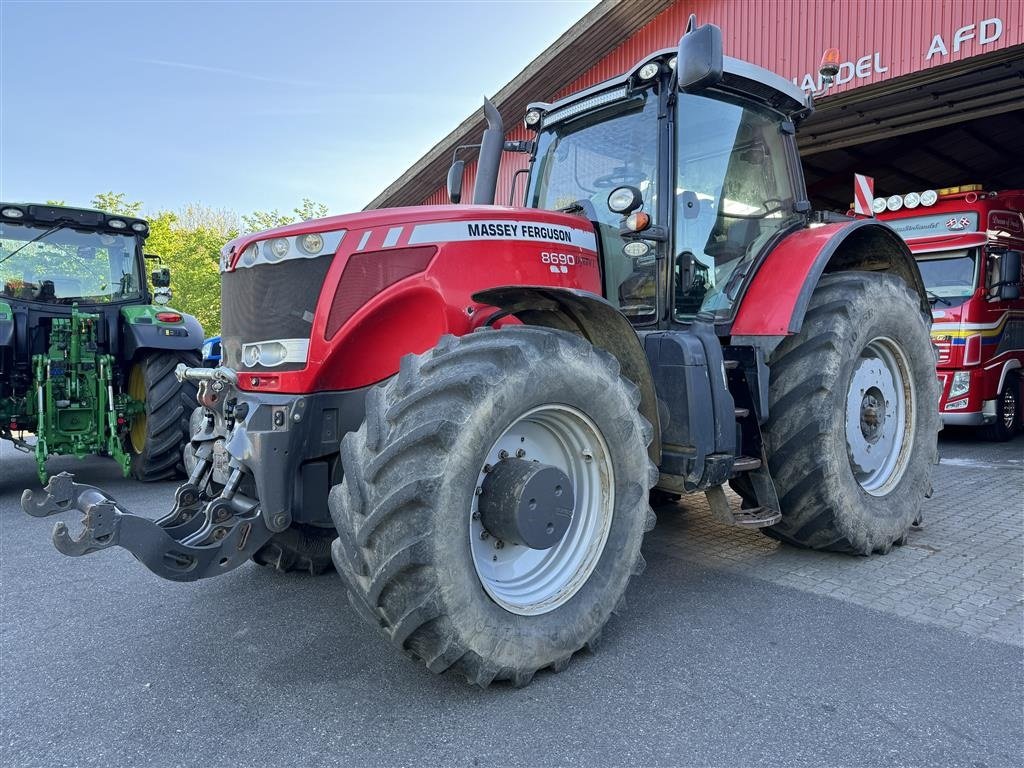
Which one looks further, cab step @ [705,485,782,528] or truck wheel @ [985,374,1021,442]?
truck wheel @ [985,374,1021,442]

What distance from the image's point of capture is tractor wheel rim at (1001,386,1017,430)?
27.5 ft

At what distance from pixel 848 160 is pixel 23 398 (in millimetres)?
11625

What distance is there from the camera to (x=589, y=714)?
229cm

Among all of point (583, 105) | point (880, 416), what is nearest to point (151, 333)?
point (583, 105)

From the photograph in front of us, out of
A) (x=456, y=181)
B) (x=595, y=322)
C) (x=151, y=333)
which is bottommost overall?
(x=151, y=333)

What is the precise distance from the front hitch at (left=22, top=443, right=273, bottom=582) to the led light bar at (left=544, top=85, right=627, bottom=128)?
7.97ft

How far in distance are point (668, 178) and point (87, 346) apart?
5.38 meters

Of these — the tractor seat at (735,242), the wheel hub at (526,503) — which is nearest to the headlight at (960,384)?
the tractor seat at (735,242)

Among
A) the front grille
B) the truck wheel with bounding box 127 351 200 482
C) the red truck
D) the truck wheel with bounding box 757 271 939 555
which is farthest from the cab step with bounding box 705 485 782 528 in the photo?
the red truck

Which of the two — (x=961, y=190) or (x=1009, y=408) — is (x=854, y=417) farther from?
(x=1009, y=408)

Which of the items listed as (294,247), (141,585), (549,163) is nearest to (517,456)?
(294,247)

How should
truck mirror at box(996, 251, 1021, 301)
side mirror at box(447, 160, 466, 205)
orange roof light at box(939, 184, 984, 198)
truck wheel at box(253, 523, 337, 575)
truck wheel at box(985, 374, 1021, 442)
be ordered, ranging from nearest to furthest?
truck wheel at box(253, 523, 337, 575) → side mirror at box(447, 160, 466, 205) → truck mirror at box(996, 251, 1021, 301) → orange roof light at box(939, 184, 984, 198) → truck wheel at box(985, 374, 1021, 442)

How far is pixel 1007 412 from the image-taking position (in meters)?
8.42

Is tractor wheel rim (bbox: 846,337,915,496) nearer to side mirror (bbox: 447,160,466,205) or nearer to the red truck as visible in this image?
side mirror (bbox: 447,160,466,205)
